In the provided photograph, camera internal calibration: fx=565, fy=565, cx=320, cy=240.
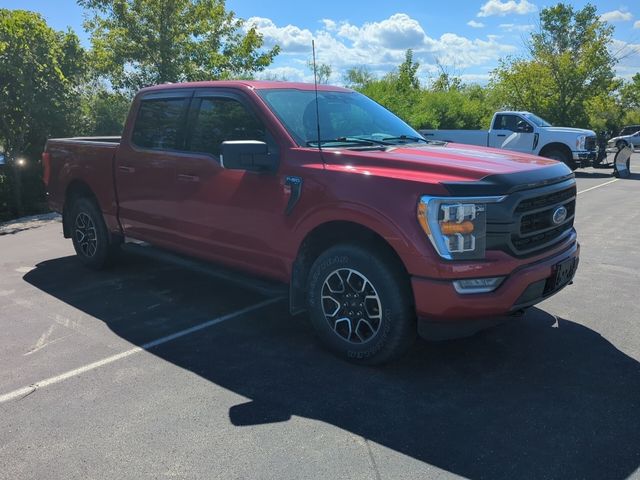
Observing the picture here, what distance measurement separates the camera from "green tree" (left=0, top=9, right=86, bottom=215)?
427 inches

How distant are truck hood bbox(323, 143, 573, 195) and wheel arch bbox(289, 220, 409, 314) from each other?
415 mm

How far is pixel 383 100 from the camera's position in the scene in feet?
73.2

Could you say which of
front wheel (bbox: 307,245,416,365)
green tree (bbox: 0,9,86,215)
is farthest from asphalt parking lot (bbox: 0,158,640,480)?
green tree (bbox: 0,9,86,215)

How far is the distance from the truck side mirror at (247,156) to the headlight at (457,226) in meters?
1.32

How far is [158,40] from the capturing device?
15.3m

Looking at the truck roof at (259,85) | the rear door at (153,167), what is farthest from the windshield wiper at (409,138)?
the rear door at (153,167)

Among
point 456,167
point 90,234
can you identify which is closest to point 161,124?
point 90,234

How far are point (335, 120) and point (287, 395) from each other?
232cm

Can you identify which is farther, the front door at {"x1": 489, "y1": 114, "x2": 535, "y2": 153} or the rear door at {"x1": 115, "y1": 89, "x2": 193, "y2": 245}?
the front door at {"x1": 489, "y1": 114, "x2": 535, "y2": 153}

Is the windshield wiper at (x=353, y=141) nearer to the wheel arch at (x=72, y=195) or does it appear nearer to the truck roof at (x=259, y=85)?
the truck roof at (x=259, y=85)

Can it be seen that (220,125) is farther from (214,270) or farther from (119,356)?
(119,356)

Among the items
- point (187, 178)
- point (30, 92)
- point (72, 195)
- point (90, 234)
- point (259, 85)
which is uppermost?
point (30, 92)

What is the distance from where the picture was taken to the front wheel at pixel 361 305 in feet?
12.2

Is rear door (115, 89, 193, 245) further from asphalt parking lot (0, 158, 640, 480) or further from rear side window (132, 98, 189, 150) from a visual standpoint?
asphalt parking lot (0, 158, 640, 480)
